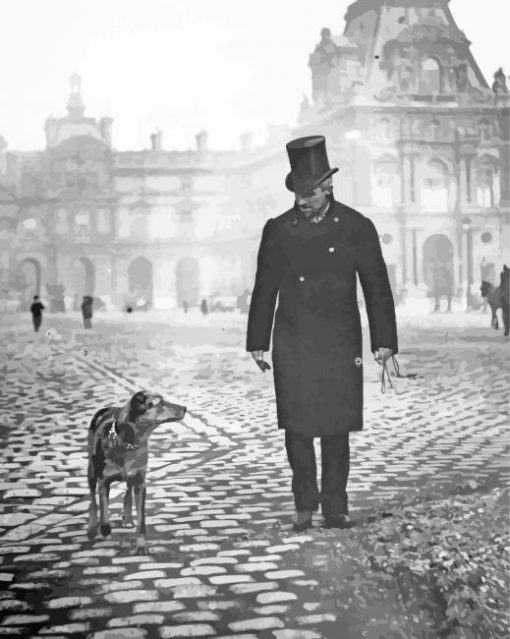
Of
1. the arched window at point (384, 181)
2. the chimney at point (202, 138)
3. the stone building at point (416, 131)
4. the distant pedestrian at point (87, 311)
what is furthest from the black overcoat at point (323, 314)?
the distant pedestrian at point (87, 311)

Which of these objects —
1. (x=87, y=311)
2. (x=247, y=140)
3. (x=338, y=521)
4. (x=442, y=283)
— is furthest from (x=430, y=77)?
(x=338, y=521)

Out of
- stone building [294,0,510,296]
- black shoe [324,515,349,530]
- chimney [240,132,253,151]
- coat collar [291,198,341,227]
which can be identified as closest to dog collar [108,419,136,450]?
black shoe [324,515,349,530]

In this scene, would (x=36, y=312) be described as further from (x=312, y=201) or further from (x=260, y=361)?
(x=312, y=201)

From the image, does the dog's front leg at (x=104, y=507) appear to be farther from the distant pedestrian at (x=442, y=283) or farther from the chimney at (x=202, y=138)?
the distant pedestrian at (x=442, y=283)

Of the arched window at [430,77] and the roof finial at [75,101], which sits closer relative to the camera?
the roof finial at [75,101]

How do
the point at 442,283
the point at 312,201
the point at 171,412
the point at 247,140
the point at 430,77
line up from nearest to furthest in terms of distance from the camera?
the point at 171,412, the point at 312,201, the point at 247,140, the point at 430,77, the point at 442,283

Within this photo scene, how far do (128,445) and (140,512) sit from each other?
30cm

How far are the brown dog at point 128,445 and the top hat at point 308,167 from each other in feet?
3.69

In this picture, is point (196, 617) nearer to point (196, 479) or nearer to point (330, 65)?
point (196, 479)

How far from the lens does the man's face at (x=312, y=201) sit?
4168 millimetres

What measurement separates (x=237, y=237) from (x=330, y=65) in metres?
1.29

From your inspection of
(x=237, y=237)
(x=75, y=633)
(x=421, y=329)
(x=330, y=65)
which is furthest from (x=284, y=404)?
(x=421, y=329)

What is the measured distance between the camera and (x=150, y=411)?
3941 mm

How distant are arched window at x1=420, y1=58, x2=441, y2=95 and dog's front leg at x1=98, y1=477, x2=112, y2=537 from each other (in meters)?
3.88
